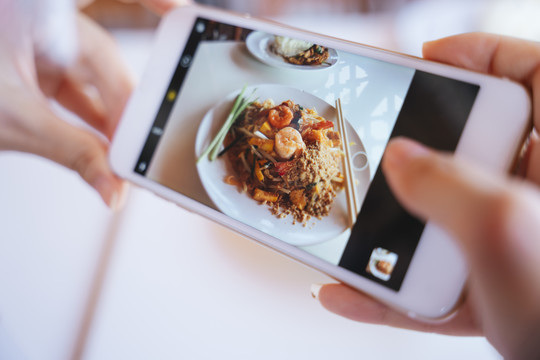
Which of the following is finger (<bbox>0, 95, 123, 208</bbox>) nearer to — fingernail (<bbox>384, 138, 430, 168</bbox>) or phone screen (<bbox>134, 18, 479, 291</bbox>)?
phone screen (<bbox>134, 18, 479, 291</bbox>)

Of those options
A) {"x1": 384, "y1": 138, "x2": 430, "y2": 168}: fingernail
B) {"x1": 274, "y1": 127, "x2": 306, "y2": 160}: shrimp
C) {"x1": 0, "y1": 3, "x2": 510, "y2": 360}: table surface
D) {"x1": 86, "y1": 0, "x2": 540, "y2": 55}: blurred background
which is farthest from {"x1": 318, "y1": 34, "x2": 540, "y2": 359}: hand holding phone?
{"x1": 86, "y1": 0, "x2": 540, "y2": 55}: blurred background

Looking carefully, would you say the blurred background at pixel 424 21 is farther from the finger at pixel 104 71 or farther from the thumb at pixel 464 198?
the thumb at pixel 464 198

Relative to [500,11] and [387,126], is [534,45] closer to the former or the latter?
[387,126]

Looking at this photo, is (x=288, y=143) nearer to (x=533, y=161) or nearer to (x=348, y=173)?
(x=348, y=173)

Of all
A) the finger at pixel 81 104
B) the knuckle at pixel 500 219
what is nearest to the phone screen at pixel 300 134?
the knuckle at pixel 500 219

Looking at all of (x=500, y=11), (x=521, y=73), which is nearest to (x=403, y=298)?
(x=521, y=73)

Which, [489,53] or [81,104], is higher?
[489,53]

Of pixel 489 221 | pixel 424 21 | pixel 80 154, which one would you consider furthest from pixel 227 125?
pixel 424 21
